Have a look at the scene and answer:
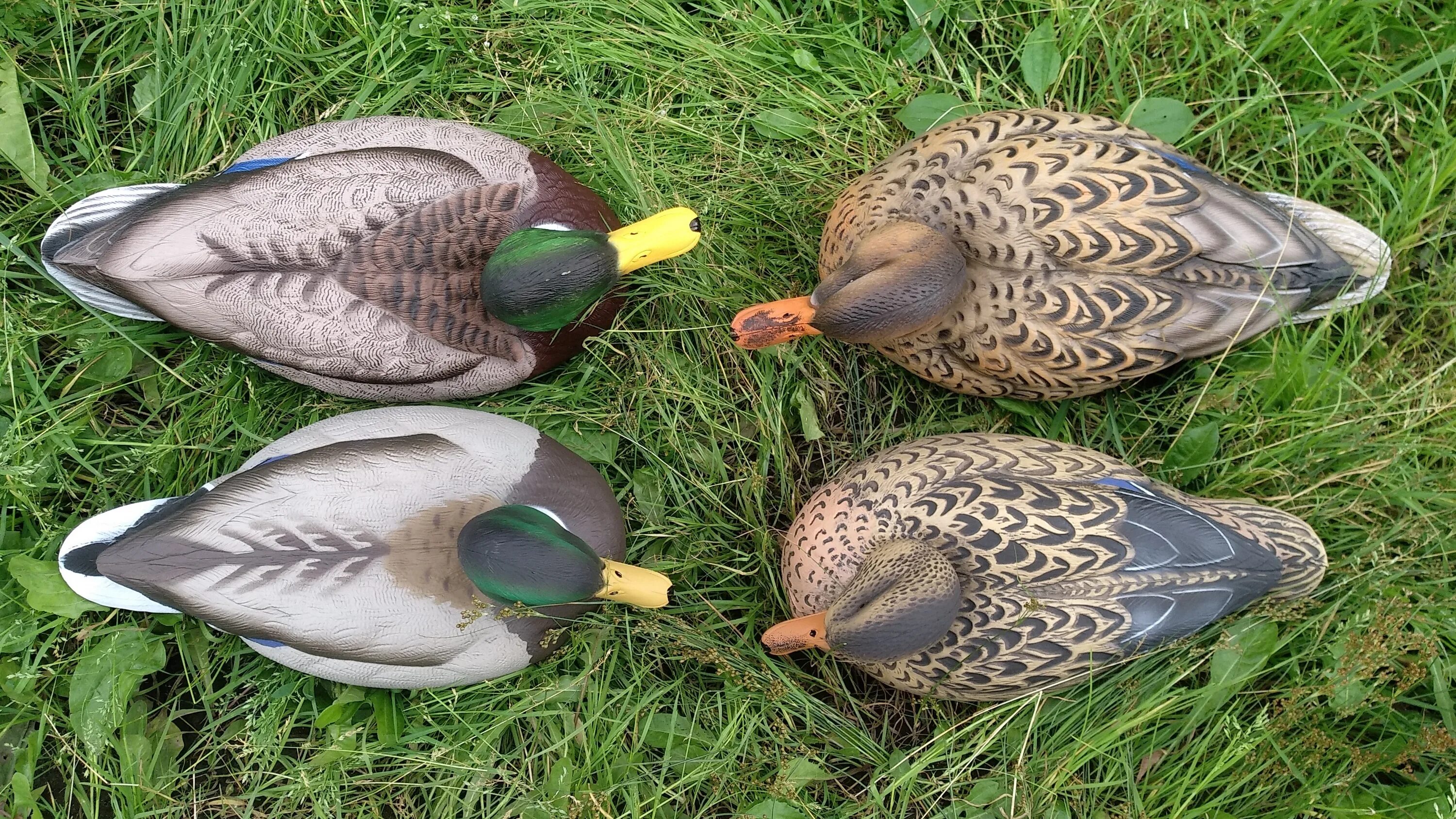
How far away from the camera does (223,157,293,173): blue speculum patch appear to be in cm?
292

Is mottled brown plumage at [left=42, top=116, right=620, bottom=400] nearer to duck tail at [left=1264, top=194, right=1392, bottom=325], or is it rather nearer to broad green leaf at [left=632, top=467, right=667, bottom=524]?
broad green leaf at [left=632, top=467, right=667, bottom=524]

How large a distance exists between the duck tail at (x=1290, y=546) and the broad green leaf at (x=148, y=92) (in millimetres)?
3742

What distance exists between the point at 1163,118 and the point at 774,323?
5.47ft

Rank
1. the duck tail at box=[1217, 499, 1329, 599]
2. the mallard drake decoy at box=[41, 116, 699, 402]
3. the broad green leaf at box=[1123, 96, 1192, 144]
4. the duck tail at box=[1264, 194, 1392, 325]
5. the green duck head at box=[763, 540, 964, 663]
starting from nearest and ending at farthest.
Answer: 1. the green duck head at box=[763, 540, 964, 663]
2. the mallard drake decoy at box=[41, 116, 699, 402]
3. the duck tail at box=[1217, 499, 1329, 599]
4. the duck tail at box=[1264, 194, 1392, 325]
5. the broad green leaf at box=[1123, 96, 1192, 144]

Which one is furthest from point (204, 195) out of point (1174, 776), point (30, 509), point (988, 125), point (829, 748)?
point (1174, 776)

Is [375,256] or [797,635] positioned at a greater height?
[375,256]

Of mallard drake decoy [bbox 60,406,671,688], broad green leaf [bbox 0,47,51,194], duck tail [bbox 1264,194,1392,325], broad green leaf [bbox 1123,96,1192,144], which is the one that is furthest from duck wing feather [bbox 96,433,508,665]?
duck tail [bbox 1264,194,1392,325]

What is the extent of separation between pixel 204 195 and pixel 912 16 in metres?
2.35

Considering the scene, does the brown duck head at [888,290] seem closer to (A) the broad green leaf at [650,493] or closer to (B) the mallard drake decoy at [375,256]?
(B) the mallard drake decoy at [375,256]

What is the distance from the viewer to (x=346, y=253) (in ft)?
9.05

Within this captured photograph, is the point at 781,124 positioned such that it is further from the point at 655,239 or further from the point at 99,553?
the point at 99,553

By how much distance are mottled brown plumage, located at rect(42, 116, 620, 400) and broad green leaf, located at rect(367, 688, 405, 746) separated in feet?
3.13

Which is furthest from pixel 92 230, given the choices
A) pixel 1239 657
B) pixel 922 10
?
pixel 1239 657

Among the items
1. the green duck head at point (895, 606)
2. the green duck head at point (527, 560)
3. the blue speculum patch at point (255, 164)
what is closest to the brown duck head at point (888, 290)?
the green duck head at point (895, 606)
